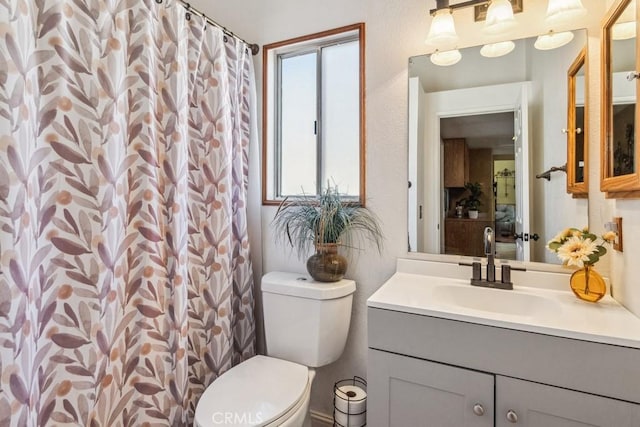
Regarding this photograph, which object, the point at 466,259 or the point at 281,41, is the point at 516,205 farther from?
the point at 281,41

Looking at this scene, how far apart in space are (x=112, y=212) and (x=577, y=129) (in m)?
1.76

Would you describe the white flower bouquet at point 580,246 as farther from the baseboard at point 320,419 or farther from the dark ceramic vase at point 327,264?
the baseboard at point 320,419

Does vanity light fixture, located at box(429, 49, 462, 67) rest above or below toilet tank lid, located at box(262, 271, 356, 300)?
above

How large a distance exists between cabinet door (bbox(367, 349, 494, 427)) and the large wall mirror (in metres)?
0.59

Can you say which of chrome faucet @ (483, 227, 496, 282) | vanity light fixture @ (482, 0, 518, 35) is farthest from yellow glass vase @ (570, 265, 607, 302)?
vanity light fixture @ (482, 0, 518, 35)

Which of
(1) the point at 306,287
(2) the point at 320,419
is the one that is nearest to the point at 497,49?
(1) the point at 306,287

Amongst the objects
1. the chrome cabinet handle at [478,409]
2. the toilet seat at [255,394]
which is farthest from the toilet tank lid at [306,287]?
the chrome cabinet handle at [478,409]

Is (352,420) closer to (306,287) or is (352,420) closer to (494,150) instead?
(306,287)

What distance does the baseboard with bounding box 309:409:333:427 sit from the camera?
175 centimetres

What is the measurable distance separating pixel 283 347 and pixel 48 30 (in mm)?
1469

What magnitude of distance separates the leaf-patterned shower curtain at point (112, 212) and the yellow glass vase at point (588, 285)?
1.44 meters

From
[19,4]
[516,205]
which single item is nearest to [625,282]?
[516,205]

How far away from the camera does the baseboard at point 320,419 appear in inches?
68.8

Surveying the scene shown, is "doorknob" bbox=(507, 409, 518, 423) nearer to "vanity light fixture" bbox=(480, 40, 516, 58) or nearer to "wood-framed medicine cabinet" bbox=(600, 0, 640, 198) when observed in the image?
"wood-framed medicine cabinet" bbox=(600, 0, 640, 198)
